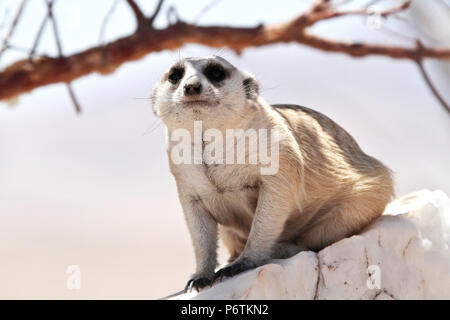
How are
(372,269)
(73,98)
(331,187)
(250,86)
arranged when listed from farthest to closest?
1. (331,187)
2. (250,86)
3. (372,269)
4. (73,98)

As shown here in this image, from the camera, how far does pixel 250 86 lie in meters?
3.94

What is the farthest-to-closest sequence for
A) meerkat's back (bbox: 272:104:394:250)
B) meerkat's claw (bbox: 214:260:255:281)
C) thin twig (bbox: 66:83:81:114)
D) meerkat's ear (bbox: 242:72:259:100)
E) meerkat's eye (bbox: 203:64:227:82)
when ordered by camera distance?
1. meerkat's back (bbox: 272:104:394:250)
2. meerkat's ear (bbox: 242:72:259:100)
3. meerkat's eye (bbox: 203:64:227:82)
4. meerkat's claw (bbox: 214:260:255:281)
5. thin twig (bbox: 66:83:81:114)

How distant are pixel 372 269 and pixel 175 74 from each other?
1.82 m

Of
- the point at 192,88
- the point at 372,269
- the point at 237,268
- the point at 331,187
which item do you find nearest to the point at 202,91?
the point at 192,88

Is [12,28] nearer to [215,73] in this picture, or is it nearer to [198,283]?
[215,73]

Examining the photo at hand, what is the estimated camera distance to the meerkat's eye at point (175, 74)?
12.6 feet

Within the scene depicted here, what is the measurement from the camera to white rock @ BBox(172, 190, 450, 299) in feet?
11.4

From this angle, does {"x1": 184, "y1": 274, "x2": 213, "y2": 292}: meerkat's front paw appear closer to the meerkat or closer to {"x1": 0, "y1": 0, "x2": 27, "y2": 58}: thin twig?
the meerkat

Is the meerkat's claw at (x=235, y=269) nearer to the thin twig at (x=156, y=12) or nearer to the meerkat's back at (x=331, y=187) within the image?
the meerkat's back at (x=331, y=187)

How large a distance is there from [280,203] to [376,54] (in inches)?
43.3

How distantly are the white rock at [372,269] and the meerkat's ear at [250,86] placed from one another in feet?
3.61

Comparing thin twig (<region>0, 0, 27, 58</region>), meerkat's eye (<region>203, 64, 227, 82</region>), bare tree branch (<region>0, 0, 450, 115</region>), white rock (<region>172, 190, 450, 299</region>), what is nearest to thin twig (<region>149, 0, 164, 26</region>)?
bare tree branch (<region>0, 0, 450, 115</region>)

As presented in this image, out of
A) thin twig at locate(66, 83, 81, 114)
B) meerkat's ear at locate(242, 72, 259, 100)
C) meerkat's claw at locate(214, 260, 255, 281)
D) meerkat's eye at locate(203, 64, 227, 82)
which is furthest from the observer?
meerkat's ear at locate(242, 72, 259, 100)
